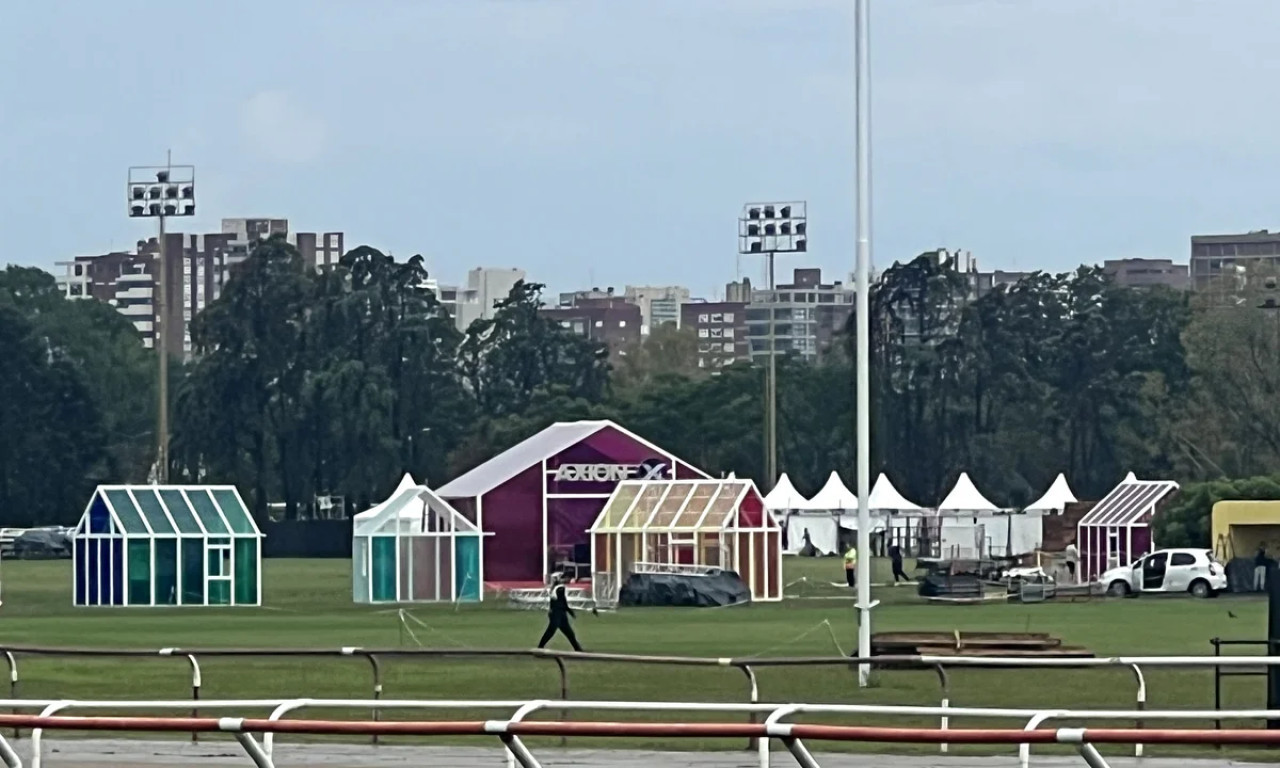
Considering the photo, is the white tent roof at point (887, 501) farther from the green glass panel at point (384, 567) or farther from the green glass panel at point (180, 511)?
the green glass panel at point (180, 511)

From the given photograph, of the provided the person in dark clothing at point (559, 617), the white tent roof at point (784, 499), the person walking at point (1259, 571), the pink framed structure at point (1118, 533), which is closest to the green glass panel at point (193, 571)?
the person in dark clothing at point (559, 617)

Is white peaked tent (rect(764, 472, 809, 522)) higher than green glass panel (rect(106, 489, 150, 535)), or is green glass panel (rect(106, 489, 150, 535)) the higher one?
green glass panel (rect(106, 489, 150, 535))

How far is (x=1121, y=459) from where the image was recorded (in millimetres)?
122250

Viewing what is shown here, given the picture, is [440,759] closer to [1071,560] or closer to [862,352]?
[862,352]

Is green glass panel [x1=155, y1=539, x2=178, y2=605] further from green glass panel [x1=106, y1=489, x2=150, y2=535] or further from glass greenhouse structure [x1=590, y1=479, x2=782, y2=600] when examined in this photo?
glass greenhouse structure [x1=590, y1=479, x2=782, y2=600]

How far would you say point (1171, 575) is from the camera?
65562 millimetres

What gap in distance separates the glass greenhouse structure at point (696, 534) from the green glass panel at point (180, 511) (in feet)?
32.0

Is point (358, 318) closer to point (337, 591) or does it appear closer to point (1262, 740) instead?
point (337, 591)

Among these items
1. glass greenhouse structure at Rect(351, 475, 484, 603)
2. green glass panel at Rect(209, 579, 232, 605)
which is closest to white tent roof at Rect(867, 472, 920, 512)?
glass greenhouse structure at Rect(351, 475, 484, 603)

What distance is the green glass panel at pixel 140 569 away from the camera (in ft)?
204

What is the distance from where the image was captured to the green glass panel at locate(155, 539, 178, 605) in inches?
2451

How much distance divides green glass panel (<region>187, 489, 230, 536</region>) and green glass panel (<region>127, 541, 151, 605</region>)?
1435 millimetres

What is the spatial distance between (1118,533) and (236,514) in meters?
27.9

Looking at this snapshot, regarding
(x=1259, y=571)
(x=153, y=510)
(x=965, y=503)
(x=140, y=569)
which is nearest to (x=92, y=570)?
(x=140, y=569)
